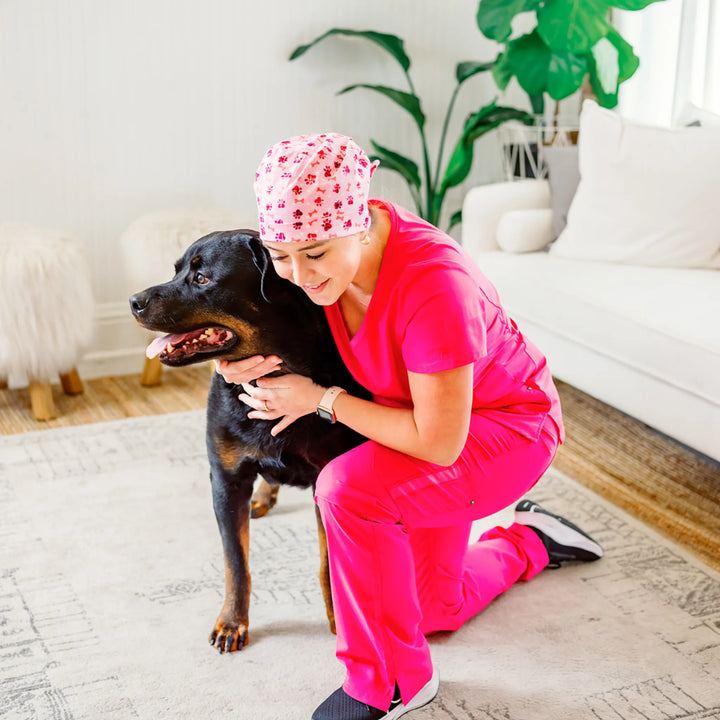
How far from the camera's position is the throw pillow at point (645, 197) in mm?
2859

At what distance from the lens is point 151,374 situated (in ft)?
11.1

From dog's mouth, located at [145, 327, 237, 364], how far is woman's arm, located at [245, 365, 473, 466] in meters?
0.09

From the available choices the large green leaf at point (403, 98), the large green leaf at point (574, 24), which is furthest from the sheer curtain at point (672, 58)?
the large green leaf at point (403, 98)

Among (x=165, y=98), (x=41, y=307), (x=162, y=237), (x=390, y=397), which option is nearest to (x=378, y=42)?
(x=165, y=98)

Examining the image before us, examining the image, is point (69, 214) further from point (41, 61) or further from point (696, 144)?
point (696, 144)

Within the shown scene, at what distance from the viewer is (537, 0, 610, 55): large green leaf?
3.26 m

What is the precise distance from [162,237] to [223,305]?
1.64 metres

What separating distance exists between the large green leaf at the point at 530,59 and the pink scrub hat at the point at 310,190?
7.31 feet

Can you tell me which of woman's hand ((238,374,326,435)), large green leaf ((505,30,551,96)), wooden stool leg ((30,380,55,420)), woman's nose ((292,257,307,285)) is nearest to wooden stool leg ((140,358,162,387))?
wooden stool leg ((30,380,55,420))

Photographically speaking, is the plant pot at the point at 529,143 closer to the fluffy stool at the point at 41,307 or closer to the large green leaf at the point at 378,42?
the large green leaf at the point at 378,42

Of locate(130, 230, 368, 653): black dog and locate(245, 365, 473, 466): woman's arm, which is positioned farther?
locate(130, 230, 368, 653): black dog

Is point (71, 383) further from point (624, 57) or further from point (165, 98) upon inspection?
point (624, 57)

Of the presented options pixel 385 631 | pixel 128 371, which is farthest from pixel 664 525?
pixel 128 371

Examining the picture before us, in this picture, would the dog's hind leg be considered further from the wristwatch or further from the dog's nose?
the dog's nose
